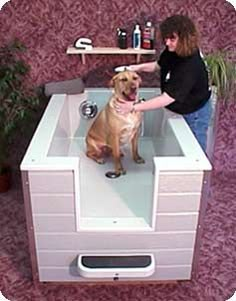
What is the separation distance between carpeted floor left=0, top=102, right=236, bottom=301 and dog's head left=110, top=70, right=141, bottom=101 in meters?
0.91

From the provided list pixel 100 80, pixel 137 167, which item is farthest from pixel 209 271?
pixel 100 80

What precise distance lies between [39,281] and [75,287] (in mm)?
179

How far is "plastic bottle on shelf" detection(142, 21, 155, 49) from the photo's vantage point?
8.46 feet

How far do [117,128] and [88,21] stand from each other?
0.79 metres

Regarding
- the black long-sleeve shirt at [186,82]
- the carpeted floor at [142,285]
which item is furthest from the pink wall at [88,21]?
the carpeted floor at [142,285]

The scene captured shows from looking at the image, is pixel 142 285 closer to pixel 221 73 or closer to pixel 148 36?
pixel 221 73

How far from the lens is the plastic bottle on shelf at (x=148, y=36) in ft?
8.46

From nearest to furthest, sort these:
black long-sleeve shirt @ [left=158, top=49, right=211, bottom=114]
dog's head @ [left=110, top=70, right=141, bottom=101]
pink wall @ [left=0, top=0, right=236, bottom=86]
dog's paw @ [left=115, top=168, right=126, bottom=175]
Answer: black long-sleeve shirt @ [left=158, top=49, right=211, bottom=114]
dog's head @ [left=110, top=70, right=141, bottom=101]
dog's paw @ [left=115, top=168, right=126, bottom=175]
pink wall @ [left=0, top=0, right=236, bottom=86]

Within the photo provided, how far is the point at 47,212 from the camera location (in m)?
1.80

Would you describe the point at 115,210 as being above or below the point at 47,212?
below

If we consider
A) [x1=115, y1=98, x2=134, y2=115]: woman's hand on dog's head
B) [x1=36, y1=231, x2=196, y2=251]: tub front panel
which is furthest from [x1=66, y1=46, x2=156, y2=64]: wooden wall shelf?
[x1=36, y1=231, x2=196, y2=251]: tub front panel

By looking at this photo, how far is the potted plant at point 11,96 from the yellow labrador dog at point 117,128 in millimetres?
456

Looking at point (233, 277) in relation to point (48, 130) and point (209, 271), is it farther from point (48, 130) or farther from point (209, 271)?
point (48, 130)

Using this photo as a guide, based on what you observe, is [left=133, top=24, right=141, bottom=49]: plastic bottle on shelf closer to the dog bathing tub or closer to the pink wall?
the pink wall
